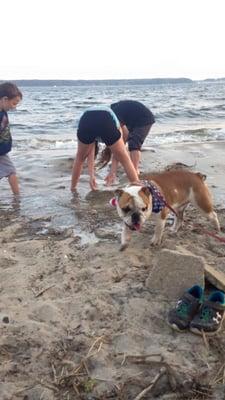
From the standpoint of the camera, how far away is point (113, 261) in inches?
177

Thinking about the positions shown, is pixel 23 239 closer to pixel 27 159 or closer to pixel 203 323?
pixel 203 323

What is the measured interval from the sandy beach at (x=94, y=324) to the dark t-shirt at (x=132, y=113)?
2715 mm

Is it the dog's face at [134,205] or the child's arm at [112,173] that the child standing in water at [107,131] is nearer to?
the child's arm at [112,173]

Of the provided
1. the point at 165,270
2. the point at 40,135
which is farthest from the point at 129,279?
the point at 40,135

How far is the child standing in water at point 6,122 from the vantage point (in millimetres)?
6891

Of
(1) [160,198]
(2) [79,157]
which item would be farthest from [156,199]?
(2) [79,157]

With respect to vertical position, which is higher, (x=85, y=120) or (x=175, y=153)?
(x=85, y=120)

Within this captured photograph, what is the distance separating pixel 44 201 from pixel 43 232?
5.19ft

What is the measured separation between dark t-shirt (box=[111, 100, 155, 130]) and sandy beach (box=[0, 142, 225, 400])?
107 inches

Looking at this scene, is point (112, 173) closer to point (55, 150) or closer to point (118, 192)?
point (118, 192)

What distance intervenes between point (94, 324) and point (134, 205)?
53.1 inches

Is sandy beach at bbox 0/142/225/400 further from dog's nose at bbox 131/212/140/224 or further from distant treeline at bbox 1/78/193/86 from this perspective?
distant treeline at bbox 1/78/193/86

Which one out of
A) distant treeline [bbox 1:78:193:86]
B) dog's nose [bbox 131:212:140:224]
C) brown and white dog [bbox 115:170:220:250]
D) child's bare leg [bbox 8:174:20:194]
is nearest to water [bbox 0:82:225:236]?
child's bare leg [bbox 8:174:20:194]

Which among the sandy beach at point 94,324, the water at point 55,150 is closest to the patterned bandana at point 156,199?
the sandy beach at point 94,324
